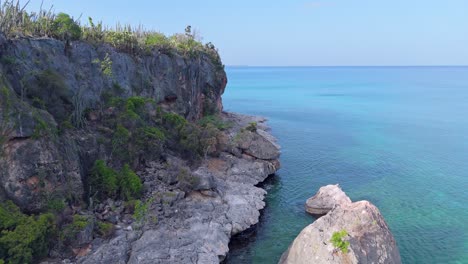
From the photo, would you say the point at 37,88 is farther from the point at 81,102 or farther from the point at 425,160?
the point at 425,160

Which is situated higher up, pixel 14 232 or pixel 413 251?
pixel 14 232

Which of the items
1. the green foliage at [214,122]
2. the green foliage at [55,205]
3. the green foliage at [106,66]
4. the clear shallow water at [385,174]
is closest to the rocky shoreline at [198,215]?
the clear shallow water at [385,174]

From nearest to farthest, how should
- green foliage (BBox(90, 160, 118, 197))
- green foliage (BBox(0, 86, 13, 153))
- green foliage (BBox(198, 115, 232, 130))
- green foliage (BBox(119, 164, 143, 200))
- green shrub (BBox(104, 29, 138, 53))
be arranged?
1. green foliage (BBox(0, 86, 13, 153))
2. green foliage (BBox(90, 160, 118, 197))
3. green foliage (BBox(119, 164, 143, 200))
4. green shrub (BBox(104, 29, 138, 53))
5. green foliage (BBox(198, 115, 232, 130))

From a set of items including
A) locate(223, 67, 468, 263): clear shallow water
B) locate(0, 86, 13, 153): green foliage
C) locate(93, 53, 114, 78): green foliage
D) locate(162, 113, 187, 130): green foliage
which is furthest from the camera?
locate(162, 113, 187, 130): green foliage

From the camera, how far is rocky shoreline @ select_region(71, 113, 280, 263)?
969 inches

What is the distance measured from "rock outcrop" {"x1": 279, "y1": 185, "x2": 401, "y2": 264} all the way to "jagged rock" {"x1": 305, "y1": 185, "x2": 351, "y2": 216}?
24.3 ft

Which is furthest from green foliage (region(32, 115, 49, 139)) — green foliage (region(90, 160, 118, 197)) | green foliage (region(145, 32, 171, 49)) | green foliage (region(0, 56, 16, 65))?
green foliage (region(145, 32, 171, 49))

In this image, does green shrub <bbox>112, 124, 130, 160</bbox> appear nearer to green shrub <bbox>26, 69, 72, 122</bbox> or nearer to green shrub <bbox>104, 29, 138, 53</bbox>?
green shrub <bbox>26, 69, 72, 122</bbox>

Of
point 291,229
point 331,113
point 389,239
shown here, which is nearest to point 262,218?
point 291,229

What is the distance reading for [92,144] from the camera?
31.4m

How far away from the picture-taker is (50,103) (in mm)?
29953

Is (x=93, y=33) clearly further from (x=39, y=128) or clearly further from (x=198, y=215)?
(x=198, y=215)

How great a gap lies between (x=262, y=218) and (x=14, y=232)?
65.4 feet

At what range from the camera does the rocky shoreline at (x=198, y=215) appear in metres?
24.6
